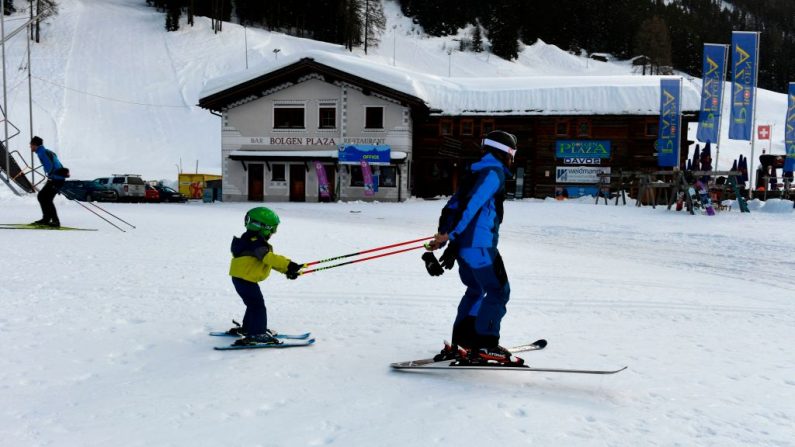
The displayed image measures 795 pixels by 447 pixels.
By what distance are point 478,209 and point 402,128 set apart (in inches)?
1049

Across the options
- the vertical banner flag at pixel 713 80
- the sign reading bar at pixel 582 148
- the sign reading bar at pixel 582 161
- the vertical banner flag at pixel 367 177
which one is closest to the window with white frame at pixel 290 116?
the vertical banner flag at pixel 367 177

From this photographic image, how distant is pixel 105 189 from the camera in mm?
27828

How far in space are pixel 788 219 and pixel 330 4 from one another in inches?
3186

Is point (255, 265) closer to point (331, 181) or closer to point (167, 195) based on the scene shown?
point (331, 181)

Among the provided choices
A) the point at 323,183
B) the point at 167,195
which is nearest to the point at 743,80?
the point at 323,183

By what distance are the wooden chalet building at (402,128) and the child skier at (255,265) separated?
82.3 ft

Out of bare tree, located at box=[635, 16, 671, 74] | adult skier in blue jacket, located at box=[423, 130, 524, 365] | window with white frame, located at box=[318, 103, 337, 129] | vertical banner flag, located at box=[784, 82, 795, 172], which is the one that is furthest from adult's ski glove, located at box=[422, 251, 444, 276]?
bare tree, located at box=[635, 16, 671, 74]

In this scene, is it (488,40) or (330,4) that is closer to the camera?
(330,4)

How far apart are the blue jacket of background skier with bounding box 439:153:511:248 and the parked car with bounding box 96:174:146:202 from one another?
2761 centimetres

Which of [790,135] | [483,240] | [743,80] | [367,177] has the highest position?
[743,80]

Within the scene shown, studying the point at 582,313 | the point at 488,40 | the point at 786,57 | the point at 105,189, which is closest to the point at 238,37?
the point at 488,40

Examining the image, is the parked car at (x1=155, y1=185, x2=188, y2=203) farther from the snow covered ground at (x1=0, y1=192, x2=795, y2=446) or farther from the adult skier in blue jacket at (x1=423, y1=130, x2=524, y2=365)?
the adult skier in blue jacket at (x1=423, y1=130, x2=524, y2=365)

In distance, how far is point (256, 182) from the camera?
1225 inches

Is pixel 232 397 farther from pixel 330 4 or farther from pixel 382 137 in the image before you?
pixel 330 4
